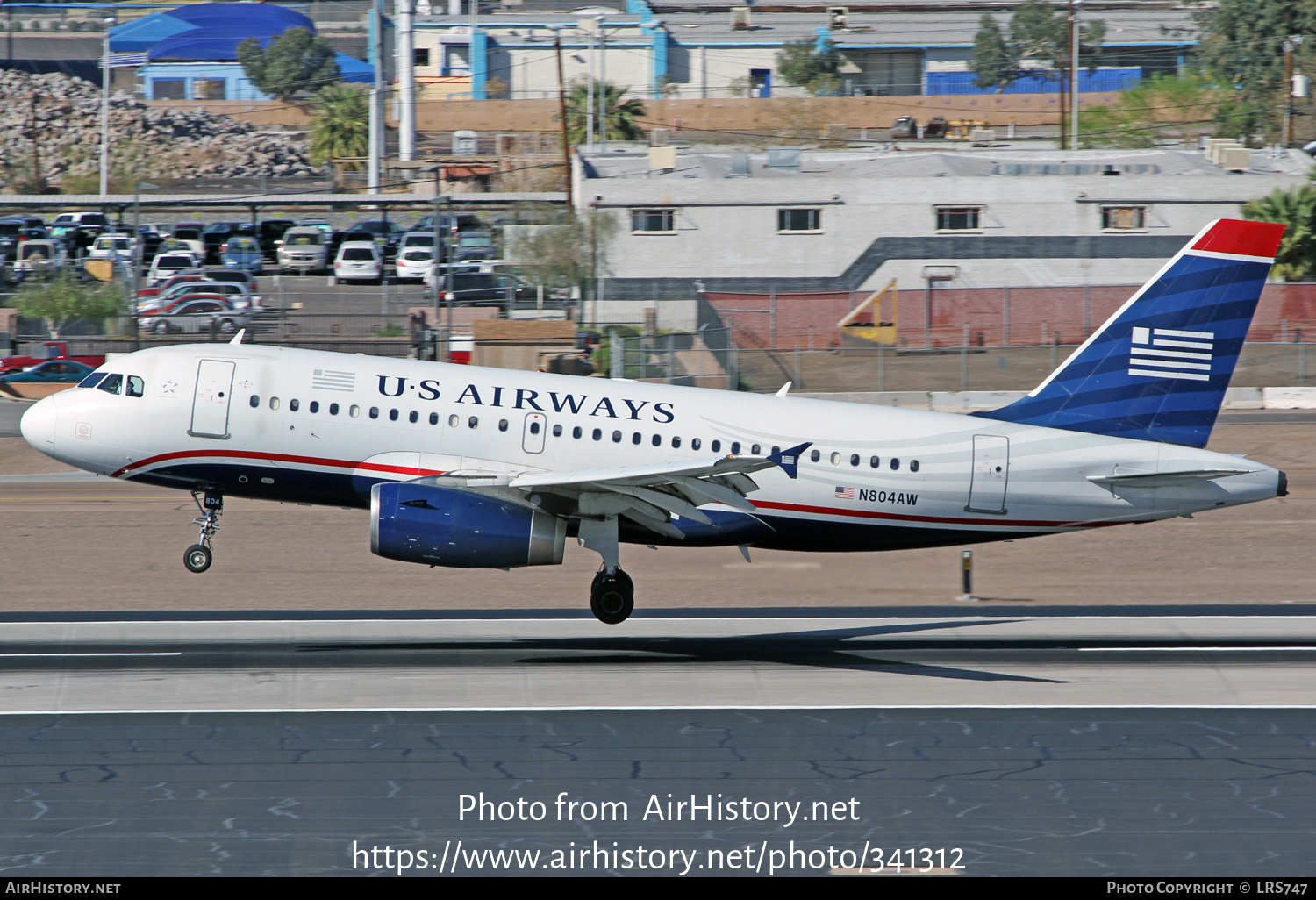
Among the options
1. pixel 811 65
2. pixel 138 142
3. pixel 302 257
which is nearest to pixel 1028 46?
pixel 811 65

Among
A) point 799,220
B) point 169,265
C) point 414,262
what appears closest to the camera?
point 799,220

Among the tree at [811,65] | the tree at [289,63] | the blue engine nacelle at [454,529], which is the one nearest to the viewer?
the blue engine nacelle at [454,529]

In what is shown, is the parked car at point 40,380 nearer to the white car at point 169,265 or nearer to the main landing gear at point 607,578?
the white car at point 169,265

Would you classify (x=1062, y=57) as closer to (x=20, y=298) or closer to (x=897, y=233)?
(x=897, y=233)

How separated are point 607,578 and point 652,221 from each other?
168 ft

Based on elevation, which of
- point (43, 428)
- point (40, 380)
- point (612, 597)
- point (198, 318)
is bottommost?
point (612, 597)

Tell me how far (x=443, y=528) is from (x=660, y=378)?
33.0 m

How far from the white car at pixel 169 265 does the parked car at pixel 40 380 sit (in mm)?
20361

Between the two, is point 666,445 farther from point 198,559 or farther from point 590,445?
point 198,559

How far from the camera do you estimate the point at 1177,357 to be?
26.8 m

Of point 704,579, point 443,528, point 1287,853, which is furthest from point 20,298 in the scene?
point 1287,853

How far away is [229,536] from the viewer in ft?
123

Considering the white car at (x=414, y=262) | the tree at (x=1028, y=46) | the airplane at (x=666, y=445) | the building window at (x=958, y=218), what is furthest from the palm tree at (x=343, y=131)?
the airplane at (x=666, y=445)

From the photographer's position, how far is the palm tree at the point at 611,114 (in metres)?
118
